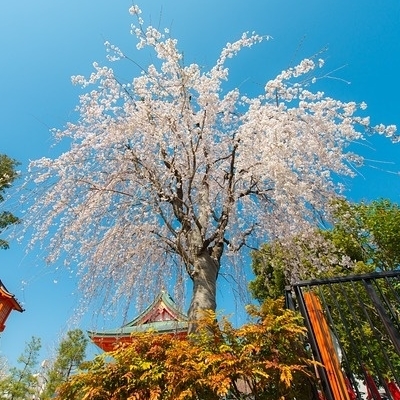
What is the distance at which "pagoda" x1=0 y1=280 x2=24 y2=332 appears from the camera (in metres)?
11.1

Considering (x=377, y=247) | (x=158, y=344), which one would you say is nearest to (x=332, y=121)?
(x=158, y=344)

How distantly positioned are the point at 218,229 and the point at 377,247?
7.64m

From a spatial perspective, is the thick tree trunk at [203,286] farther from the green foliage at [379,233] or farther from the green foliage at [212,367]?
the green foliage at [379,233]

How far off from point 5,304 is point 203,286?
10.5 metres

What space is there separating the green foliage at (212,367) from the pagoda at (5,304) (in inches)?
400

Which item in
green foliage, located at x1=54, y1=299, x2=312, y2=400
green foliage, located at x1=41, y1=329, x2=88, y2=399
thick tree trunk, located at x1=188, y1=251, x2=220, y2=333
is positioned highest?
green foliage, located at x1=41, y1=329, x2=88, y2=399

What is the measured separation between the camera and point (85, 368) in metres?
2.92

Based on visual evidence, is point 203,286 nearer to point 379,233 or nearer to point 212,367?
point 212,367

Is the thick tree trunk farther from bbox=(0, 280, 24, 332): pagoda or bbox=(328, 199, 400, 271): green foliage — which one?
bbox=(0, 280, 24, 332): pagoda

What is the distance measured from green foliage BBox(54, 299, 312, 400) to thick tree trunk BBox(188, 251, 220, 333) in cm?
91

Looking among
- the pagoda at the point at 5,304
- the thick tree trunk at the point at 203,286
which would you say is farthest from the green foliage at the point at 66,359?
the thick tree trunk at the point at 203,286

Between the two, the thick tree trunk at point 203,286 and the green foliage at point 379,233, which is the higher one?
the green foliage at point 379,233

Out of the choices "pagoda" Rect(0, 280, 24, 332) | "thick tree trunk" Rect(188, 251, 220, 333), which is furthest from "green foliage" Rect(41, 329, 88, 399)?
"thick tree trunk" Rect(188, 251, 220, 333)

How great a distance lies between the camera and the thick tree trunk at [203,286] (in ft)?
12.6
